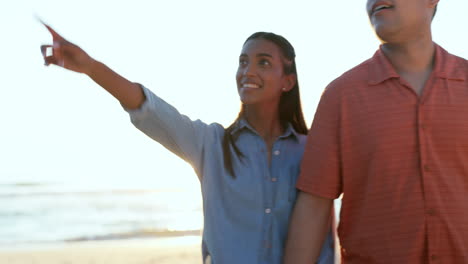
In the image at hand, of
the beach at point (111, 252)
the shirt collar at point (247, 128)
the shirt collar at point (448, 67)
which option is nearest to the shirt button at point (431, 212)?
the shirt collar at point (448, 67)

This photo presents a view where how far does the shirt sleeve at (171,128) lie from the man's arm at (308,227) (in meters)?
0.70

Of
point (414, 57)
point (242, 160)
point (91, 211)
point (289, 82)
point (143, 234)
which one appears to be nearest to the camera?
point (414, 57)

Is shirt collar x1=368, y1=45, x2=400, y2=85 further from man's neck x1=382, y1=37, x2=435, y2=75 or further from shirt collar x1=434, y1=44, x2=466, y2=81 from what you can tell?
shirt collar x1=434, y1=44, x2=466, y2=81

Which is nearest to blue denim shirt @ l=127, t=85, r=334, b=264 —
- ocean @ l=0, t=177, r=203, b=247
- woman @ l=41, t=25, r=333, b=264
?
woman @ l=41, t=25, r=333, b=264

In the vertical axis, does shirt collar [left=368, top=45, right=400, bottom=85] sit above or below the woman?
above

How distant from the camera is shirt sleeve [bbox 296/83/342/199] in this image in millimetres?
2742

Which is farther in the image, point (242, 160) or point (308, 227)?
point (242, 160)

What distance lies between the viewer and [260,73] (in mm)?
3600

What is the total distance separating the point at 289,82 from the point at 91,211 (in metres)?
18.3

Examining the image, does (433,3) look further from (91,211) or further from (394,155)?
(91,211)

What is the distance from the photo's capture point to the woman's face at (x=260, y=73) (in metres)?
3.58

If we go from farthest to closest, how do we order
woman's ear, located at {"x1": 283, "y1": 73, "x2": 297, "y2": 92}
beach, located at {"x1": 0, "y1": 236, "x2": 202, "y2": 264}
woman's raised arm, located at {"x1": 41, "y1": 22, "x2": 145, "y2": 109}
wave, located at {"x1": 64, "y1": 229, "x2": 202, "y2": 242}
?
wave, located at {"x1": 64, "y1": 229, "x2": 202, "y2": 242}, beach, located at {"x1": 0, "y1": 236, "x2": 202, "y2": 264}, woman's ear, located at {"x1": 283, "y1": 73, "x2": 297, "y2": 92}, woman's raised arm, located at {"x1": 41, "y1": 22, "x2": 145, "y2": 109}

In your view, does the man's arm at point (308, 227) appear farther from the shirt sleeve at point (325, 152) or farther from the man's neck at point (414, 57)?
the man's neck at point (414, 57)

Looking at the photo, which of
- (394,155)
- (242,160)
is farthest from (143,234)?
(394,155)
